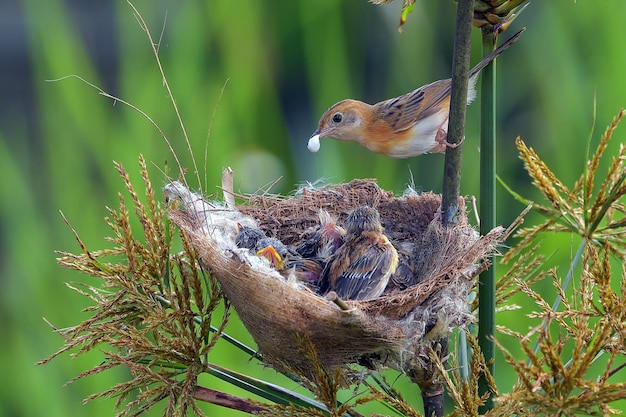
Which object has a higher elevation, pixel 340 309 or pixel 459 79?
pixel 459 79

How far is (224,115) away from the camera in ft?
8.91

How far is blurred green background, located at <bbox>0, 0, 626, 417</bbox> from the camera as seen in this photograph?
2535 millimetres

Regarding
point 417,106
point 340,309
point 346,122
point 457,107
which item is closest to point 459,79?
point 457,107

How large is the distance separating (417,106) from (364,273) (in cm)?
52

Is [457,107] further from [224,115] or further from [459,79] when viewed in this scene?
[224,115]

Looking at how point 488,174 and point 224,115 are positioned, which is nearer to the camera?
point 488,174

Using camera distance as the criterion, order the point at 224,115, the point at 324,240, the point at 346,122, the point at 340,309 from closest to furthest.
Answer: the point at 340,309 → the point at 324,240 → the point at 346,122 → the point at 224,115

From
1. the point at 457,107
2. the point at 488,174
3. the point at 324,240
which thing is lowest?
the point at 324,240

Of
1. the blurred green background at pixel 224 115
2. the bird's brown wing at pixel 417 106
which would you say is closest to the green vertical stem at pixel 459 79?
the bird's brown wing at pixel 417 106

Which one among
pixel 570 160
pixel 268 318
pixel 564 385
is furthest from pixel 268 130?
pixel 564 385

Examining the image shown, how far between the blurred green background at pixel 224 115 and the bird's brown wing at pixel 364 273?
0.78 meters

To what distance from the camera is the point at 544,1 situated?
2801 millimetres

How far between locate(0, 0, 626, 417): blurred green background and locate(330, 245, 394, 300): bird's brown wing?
0.78 m

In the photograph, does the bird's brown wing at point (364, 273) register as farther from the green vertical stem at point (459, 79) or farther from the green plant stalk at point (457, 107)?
the green vertical stem at point (459, 79)
